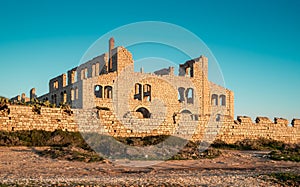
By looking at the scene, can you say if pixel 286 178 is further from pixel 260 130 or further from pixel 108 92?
pixel 108 92

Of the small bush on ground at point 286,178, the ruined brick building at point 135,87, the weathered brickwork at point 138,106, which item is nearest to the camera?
the small bush on ground at point 286,178

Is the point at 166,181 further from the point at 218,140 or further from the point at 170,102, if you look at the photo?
the point at 170,102

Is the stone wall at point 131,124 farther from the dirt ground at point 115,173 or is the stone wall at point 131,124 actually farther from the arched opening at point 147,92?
the arched opening at point 147,92

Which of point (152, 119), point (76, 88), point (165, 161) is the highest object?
point (76, 88)

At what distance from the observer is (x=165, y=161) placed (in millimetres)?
13297

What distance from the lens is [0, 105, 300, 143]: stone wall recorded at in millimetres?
17141

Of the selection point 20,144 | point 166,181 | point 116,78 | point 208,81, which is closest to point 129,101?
point 116,78

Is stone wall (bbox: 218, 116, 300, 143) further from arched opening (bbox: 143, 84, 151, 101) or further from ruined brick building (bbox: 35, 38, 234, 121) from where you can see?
arched opening (bbox: 143, 84, 151, 101)

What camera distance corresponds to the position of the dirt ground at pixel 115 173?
837 centimetres

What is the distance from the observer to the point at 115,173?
1009 cm

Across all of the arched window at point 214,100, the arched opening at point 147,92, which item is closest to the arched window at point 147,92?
the arched opening at point 147,92

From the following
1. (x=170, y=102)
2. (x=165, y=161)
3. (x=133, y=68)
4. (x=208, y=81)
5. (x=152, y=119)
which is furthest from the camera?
(x=208, y=81)

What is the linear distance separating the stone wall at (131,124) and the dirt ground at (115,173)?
10.4 ft

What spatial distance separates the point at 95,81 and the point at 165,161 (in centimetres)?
1716
